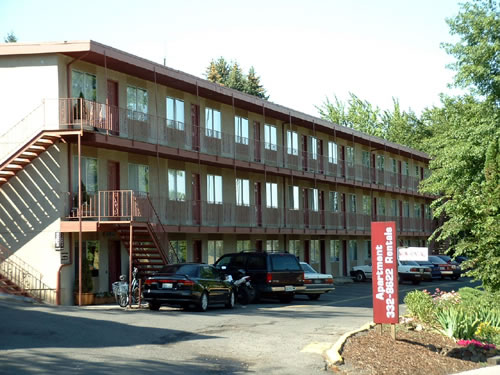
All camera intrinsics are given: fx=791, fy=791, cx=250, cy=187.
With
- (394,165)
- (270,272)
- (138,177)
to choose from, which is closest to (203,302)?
(270,272)

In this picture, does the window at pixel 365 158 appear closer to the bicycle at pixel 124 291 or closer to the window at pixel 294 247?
the window at pixel 294 247

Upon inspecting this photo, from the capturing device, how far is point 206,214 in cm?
3416

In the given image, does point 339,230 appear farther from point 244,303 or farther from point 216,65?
point 216,65

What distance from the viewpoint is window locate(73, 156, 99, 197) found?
2748 cm

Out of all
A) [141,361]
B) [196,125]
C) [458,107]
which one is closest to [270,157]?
[196,125]

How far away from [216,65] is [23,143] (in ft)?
222

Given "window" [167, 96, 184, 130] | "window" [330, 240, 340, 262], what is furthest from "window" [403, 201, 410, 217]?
"window" [167, 96, 184, 130]

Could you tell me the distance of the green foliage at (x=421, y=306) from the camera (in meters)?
18.5

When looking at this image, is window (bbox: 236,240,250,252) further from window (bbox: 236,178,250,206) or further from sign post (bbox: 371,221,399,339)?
sign post (bbox: 371,221,399,339)

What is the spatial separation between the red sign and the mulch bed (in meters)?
0.61

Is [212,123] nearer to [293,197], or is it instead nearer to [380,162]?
[293,197]

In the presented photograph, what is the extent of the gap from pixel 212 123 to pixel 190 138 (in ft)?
9.72

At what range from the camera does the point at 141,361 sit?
12.7 metres

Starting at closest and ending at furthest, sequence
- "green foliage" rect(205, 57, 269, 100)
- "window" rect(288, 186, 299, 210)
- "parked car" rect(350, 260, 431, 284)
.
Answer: "parked car" rect(350, 260, 431, 284) < "window" rect(288, 186, 299, 210) < "green foliage" rect(205, 57, 269, 100)
